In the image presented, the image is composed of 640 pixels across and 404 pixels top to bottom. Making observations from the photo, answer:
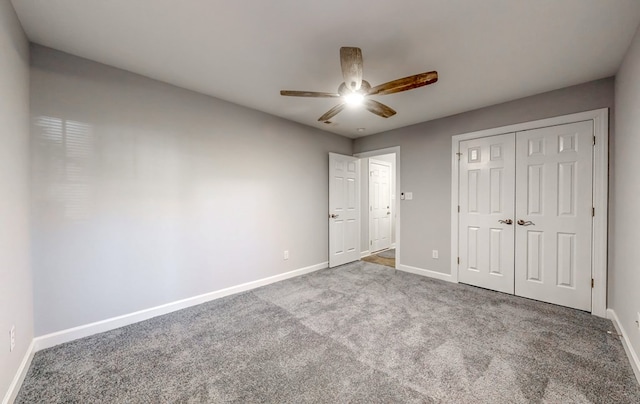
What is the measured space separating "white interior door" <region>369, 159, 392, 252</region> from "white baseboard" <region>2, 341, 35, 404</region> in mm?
4839

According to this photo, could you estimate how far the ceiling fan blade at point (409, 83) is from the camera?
1.82 meters

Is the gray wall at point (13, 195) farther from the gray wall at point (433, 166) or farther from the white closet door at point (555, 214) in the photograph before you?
the white closet door at point (555, 214)

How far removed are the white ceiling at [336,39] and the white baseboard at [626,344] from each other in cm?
234

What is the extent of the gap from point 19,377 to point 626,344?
440cm

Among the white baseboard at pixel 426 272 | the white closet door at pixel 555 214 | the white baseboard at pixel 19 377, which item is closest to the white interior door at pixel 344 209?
the white baseboard at pixel 426 272

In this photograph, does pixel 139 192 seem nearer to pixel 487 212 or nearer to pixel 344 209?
pixel 344 209

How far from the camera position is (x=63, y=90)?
211 centimetres

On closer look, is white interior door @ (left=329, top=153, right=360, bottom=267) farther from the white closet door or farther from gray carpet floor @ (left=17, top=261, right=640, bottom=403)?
the white closet door

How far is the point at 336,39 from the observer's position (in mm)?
1914

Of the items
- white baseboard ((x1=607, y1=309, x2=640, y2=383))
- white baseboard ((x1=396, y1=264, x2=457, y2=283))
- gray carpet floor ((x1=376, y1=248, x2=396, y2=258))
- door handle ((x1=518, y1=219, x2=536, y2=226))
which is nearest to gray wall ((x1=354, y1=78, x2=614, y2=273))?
white baseboard ((x1=396, y1=264, x2=457, y2=283))

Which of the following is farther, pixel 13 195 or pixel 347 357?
pixel 347 357

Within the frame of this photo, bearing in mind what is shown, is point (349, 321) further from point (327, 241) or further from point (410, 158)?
point (410, 158)

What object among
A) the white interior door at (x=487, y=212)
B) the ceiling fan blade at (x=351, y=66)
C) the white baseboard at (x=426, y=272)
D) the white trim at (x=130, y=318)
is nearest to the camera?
the ceiling fan blade at (x=351, y=66)

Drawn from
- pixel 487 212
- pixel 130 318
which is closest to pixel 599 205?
pixel 487 212
